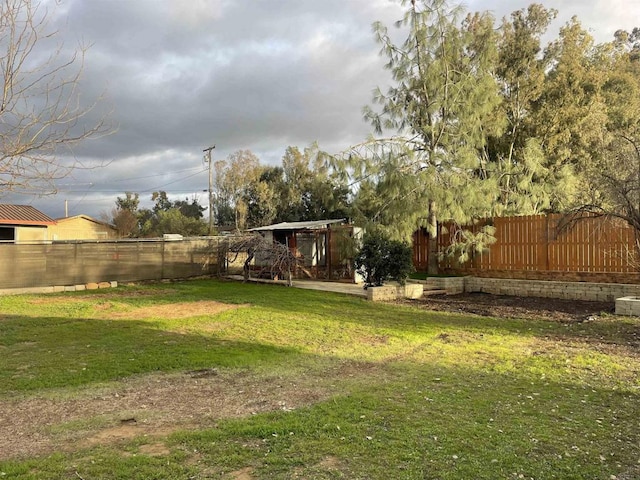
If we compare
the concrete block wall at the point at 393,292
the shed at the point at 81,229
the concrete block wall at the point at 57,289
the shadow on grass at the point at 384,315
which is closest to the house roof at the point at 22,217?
the concrete block wall at the point at 57,289

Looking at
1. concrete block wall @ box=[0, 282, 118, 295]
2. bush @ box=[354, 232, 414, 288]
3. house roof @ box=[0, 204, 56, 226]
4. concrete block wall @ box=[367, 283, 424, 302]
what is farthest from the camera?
house roof @ box=[0, 204, 56, 226]

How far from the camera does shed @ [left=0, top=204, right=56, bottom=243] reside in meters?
21.4

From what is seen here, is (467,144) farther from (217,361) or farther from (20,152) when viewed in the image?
(20,152)

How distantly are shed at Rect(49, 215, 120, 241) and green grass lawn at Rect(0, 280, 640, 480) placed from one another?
33087 millimetres

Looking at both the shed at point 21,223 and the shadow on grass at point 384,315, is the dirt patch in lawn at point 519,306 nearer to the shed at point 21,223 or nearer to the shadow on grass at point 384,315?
the shadow on grass at point 384,315

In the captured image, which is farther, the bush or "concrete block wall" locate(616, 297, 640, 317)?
the bush

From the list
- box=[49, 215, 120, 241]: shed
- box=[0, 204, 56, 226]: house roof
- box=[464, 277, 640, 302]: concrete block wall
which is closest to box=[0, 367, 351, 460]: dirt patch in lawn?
box=[464, 277, 640, 302]: concrete block wall

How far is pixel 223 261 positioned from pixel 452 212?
11.1 meters

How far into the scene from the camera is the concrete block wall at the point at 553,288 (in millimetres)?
11328

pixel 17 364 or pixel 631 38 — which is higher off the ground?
pixel 631 38

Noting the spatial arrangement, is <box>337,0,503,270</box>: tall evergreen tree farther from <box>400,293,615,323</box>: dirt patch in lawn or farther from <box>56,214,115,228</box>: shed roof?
<box>56,214,115,228</box>: shed roof

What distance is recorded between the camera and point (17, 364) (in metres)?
6.15

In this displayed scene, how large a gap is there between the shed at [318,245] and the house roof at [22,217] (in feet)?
36.7

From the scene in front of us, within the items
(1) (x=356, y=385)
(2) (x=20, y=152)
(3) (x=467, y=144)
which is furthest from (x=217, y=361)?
(3) (x=467, y=144)
